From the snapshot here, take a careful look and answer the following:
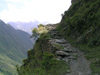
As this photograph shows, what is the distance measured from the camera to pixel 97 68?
91.5 ft

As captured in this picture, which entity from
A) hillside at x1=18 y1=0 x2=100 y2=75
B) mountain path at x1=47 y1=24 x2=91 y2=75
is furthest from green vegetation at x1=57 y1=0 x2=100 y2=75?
mountain path at x1=47 y1=24 x2=91 y2=75

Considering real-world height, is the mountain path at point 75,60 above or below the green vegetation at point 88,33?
below

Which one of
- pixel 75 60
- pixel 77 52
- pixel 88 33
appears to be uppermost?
pixel 88 33

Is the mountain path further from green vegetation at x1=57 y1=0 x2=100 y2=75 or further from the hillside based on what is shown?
green vegetation at x1=57 y1=0 x2=100 y2=75

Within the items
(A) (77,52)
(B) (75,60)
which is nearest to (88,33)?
(A) (77,52)

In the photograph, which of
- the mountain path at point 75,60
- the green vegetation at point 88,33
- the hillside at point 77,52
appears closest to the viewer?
the mountain path at point 75,60

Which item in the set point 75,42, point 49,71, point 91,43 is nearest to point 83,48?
point 91,43

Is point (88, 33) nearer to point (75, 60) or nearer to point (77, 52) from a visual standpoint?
point (77, 52)

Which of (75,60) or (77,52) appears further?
(77,52)

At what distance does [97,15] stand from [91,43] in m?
7.60

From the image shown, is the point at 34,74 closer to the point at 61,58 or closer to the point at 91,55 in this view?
the point at 61,58

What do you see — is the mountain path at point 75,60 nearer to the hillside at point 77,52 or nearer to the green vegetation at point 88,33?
the hillside at point 77,52

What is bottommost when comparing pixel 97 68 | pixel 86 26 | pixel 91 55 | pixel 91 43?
pixel 97 68

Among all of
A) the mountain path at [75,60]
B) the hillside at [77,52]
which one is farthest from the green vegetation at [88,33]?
the mountain path at [75,60]
